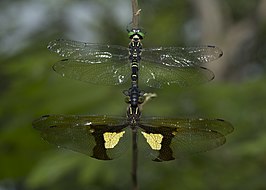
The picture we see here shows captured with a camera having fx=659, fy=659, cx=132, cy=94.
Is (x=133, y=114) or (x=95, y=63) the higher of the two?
(x=95, y=63)

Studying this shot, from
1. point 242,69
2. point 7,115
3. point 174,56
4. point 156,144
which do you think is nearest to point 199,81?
point 174,56

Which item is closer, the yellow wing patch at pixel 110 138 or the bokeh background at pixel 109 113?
the yellow wing patch at pixel 110 138

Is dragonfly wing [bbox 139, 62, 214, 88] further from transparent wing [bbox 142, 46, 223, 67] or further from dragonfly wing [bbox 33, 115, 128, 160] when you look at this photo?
dragonfly wing [bbox 33, 115, 128, 160]

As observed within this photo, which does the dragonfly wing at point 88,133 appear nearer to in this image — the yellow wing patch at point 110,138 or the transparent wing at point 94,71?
the yellow wing patch at point 110,138

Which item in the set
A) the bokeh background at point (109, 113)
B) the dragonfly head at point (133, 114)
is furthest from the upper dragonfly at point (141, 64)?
the bokeh background at point (109, 113)

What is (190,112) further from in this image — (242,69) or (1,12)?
(1,12)

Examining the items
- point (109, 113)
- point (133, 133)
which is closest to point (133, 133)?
point (133, 133)

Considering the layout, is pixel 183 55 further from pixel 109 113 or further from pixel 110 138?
pixel 109 113
